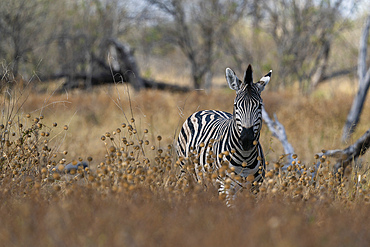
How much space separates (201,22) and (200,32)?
0.76m

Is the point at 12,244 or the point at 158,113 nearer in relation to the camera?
the point at 12,244

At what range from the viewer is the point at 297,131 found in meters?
9.41

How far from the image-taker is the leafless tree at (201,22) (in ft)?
48.0

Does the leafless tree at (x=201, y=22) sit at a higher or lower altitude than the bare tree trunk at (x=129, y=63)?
higher

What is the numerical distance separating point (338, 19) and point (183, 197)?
39.5 ft

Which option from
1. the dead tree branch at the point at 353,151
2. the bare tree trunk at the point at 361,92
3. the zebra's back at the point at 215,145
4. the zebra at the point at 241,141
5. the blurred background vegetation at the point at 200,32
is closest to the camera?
the zebra at the point at 241,141

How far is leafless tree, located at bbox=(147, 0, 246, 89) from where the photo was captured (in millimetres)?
14617

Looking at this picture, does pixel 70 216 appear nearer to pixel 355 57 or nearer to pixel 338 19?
pixel 338 19

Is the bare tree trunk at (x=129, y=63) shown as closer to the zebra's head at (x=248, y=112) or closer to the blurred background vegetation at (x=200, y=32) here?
the blurred background vegetation at (x=200, y=32)

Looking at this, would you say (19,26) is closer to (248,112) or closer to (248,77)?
(248,77)

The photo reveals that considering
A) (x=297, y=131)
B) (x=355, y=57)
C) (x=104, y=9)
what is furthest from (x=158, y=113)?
(x=355, y=57)

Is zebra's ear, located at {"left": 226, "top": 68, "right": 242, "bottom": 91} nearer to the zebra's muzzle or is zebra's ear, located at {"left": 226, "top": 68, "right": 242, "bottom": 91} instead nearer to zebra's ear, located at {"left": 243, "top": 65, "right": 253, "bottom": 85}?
zebra's ear, located at {"left": 243, "top": 65, "right": 253, "bottom": 85}

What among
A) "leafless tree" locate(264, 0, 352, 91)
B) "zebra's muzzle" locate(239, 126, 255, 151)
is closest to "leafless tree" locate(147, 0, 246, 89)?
"leafless tree" locate(264, 0, 352, 91)

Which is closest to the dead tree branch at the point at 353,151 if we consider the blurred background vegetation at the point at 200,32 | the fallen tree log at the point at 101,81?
the blurred background vegetation at the point at 200,32
